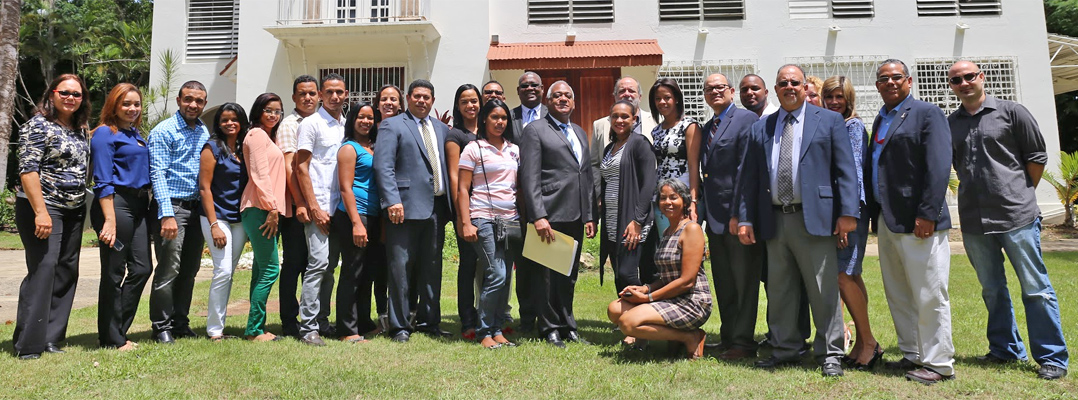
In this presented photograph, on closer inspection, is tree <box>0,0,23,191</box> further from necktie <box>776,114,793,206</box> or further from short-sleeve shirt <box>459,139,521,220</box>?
necktie <box>776,114,793,206</box>

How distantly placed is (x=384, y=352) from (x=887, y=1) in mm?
13723

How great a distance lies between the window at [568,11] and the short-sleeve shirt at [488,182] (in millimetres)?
9998

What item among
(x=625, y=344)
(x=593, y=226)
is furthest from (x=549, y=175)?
(x=625, y=344)

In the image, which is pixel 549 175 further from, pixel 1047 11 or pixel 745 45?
pixel 1047 11

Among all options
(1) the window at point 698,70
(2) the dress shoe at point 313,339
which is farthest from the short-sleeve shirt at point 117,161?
(1) the window at point 698,70

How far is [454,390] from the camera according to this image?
3.62m

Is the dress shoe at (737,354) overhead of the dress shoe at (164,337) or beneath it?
beneath

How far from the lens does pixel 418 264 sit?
5.11 metres

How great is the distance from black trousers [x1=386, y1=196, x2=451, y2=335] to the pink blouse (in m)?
0.79

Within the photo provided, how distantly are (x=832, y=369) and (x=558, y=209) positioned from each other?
1.97 metres

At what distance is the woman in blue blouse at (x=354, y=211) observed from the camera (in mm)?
4730

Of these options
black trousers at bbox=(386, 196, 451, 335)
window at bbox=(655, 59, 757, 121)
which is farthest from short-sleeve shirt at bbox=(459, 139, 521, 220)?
window at bbox=(655, 59, 757, 121)

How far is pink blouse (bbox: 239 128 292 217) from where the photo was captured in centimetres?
461

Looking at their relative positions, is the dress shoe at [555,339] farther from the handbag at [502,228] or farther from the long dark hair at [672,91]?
the long dark hair at [672,91]
